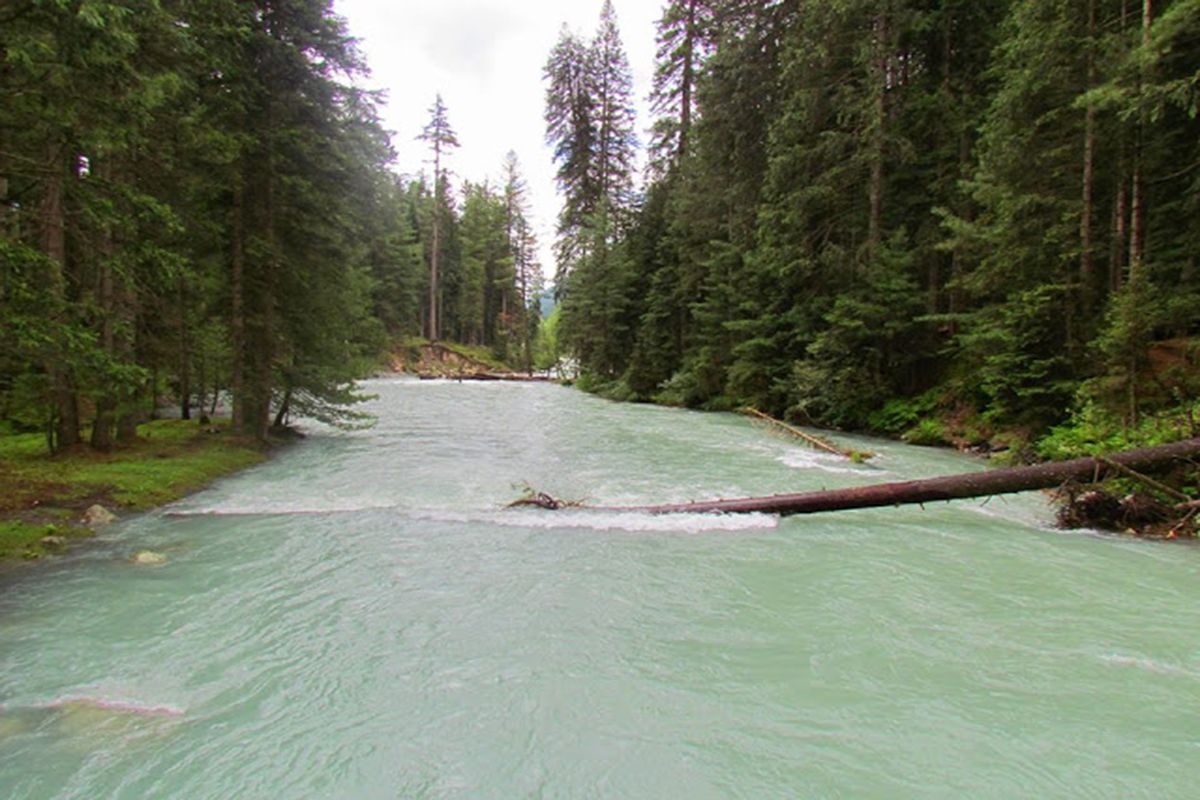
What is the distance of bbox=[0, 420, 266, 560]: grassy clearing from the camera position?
7570mm

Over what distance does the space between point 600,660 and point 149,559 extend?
17.7 ft

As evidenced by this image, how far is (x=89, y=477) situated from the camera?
31.9 ft

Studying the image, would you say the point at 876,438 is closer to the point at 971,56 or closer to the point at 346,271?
the point at 971,56

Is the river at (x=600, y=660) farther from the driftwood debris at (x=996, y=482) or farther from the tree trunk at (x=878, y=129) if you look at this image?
the tree trunk at (x=878, y=129)

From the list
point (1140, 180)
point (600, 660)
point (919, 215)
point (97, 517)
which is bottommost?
point (600, 660)

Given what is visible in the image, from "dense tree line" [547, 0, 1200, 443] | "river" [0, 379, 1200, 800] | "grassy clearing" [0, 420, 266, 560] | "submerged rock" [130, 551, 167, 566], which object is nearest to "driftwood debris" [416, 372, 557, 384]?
"dense tree line" [547, 0, 1200, 443]

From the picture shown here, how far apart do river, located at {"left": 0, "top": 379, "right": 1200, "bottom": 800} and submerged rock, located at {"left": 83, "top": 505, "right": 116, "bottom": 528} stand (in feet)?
1.16

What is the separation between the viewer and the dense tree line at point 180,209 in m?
6.22

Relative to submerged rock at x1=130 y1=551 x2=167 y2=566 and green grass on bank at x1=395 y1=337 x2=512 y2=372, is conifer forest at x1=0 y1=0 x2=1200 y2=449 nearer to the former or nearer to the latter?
submerged rock at x1=130 y1=551 x2=167 y2=566

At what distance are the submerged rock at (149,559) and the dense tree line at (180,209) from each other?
1.97 metres

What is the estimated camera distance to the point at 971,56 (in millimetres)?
19844

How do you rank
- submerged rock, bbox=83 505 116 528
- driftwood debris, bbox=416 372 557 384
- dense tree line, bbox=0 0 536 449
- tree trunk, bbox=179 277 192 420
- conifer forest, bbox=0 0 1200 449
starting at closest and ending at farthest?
dense tree line, bbox=0 0 536 449 < conifer forest, bbox=0 0 1200 449 < submerged rock, bbox=83 505 116 528 < tree trunk, bbox=179 277 192 420 < driftwood debris, bbox=416 372 557 384

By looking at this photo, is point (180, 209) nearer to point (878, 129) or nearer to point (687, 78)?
point (878, 129)

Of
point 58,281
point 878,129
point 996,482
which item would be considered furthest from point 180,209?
point 878,129
